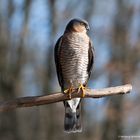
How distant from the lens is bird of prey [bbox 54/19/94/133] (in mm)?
7035

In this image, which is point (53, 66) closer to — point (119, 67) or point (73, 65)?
point (119, 67)

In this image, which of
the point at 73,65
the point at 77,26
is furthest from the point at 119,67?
the point at 73,65

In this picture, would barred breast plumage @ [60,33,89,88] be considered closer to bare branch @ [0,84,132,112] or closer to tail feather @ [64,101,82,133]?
tail feather @ [64,101,82,133]

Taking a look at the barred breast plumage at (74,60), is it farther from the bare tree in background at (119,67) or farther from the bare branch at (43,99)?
the bare tree in background at (119,67)

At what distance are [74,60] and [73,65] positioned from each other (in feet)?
0.20

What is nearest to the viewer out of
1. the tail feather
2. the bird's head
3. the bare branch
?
the bare branch

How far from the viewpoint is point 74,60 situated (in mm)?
7051

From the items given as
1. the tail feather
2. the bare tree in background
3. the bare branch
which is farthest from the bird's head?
the bare tree in background

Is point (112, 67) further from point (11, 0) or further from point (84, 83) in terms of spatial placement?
point (84, 83)

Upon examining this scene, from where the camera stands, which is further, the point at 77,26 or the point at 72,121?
the point at 77,26

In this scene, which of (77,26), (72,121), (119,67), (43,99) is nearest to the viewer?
(43,99)

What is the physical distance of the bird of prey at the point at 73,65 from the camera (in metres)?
7.04

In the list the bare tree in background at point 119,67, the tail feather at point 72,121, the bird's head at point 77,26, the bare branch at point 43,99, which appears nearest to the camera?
the bare branch at point 43,99

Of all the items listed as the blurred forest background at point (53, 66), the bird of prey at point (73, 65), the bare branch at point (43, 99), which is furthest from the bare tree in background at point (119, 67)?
the bare branch at point (43, 99)
